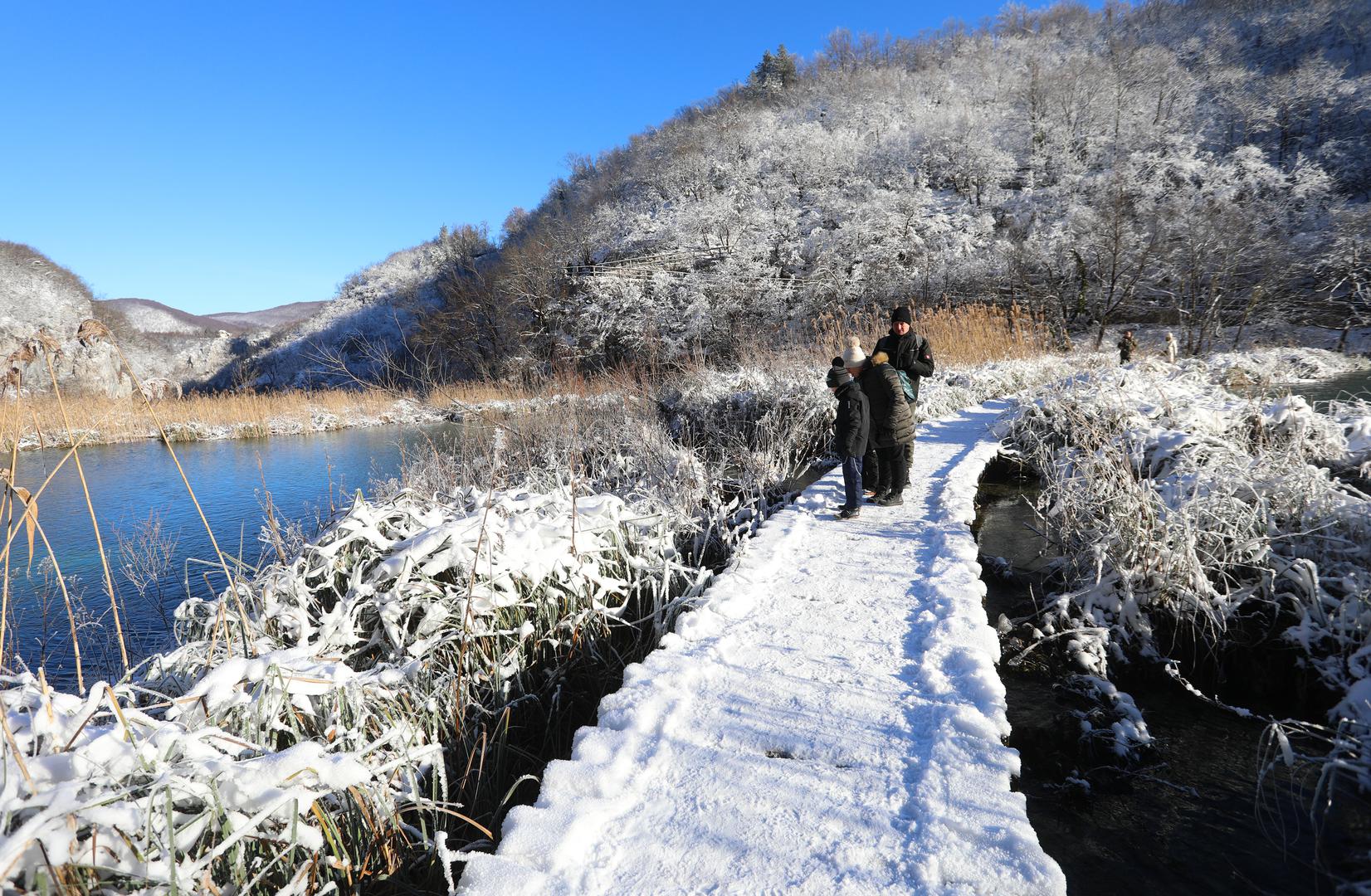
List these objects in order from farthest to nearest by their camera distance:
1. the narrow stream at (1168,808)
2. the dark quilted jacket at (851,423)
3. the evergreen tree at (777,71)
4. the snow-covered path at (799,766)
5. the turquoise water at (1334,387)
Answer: the evergreen tree at (777,71) → the turquoise water at (1334,387) → the dark quilted jacket at (851,423) → the narrow stream at (1168,808) → the snow-covered path at (799,766)

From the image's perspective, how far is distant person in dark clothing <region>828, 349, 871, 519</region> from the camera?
4746 mm

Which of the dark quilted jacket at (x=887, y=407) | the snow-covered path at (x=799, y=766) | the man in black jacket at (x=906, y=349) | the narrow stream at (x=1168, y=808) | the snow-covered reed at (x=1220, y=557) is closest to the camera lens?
the snow-covered path at (x=799, y=766)

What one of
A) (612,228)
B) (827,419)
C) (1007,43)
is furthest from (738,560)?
(1007,43)

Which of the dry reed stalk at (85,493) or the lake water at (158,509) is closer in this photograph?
the dry reed stalk at (85,493)

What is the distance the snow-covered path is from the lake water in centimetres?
217

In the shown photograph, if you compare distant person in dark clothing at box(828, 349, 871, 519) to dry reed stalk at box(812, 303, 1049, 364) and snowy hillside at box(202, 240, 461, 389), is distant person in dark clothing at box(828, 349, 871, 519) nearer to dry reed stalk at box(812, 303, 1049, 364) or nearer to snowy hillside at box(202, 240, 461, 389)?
dry reed stalk at box(812, 303, 1049, 364)

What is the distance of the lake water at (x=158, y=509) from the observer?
16.5 feet

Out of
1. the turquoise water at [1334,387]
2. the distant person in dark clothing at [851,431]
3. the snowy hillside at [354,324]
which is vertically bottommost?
the turquoise water at [1334,387]

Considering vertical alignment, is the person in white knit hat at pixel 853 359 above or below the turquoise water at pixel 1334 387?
above

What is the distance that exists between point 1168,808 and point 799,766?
68.2 inches

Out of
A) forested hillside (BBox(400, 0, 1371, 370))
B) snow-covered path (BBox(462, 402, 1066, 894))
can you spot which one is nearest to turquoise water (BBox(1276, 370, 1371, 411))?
forested hillside (BBox(400, 0, 1371, 370))

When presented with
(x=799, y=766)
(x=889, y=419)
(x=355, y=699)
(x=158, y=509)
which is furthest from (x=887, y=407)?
(x=158, y=509)

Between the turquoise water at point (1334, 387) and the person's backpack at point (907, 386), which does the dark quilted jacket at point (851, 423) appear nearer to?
the person's backpack at point (907, 386)

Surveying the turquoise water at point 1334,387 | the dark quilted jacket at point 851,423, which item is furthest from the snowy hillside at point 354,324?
the turquoise water at point 1334,387
